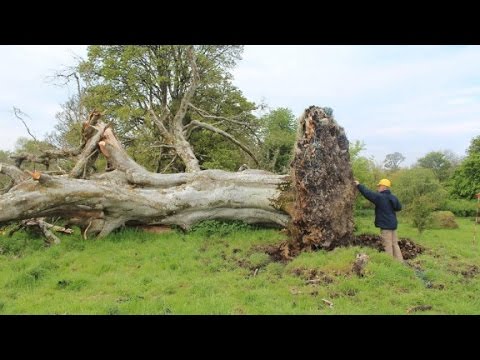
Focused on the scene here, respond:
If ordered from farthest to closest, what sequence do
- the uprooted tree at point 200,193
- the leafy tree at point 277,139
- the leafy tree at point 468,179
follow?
1. the leafy tree at point 468,179
2. the leafy tree at point 277,139
3. the uprooted tree at point 200,193

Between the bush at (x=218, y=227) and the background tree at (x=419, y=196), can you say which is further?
the background tree at (x=419, y=196)

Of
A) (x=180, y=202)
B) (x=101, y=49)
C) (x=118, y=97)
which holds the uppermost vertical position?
(x=101, y=49)

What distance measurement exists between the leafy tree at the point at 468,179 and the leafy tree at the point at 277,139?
10484mm

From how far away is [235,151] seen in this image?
71.3 ft

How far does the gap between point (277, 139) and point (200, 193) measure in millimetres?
7601

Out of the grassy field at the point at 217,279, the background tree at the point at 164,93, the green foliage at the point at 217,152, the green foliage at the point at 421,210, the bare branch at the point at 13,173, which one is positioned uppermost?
the background tree at the point at 164,93

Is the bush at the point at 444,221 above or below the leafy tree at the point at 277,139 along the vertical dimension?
below

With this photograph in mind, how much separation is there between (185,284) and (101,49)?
56.8ft

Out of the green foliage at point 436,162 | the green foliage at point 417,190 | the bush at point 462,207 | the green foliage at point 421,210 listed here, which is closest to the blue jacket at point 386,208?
the green foliage at point 421,210

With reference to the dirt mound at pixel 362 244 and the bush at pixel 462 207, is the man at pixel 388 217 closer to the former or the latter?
the dirt mound at pixel 362 244

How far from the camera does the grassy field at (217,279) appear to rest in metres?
7.62

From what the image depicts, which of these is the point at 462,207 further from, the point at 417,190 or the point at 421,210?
the point at 421,210

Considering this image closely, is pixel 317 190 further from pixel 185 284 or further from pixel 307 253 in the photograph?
pixel 185 284
